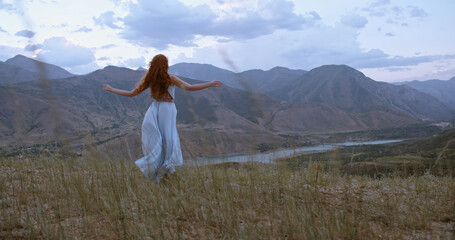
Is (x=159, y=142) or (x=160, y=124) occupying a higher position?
(x=160, y=124)

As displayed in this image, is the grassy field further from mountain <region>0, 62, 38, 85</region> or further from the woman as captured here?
mountain <region>0, 62, 38, 85</region>

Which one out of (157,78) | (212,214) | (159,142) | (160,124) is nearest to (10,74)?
(157,78)

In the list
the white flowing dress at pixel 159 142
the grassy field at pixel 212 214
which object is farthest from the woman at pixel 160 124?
the grassy field at pixel 212 214

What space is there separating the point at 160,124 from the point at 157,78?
71 cm

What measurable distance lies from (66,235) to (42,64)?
6.32ft

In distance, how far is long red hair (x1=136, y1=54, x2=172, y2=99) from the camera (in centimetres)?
498

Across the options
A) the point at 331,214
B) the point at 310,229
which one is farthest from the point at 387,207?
the point at 310,229

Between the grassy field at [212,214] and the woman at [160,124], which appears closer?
the grassy field at [212,214]

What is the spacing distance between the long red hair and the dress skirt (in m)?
0.17

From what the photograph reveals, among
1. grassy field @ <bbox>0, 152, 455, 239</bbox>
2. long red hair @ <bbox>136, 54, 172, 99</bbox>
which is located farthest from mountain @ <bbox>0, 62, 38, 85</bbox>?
long red hair @ <bbox>136, 54, 172, 99</bbox>

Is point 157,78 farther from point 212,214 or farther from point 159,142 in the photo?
point 212,214

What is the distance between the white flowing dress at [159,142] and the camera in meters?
4.76

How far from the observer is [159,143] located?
4.89 meters

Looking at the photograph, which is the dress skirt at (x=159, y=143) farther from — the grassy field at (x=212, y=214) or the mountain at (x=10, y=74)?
the mountain at (x=10, y=74)
